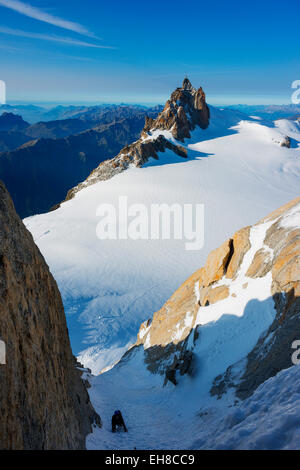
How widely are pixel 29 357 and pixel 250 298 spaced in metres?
10.1

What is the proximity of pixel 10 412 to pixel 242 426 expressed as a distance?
15.3 feet

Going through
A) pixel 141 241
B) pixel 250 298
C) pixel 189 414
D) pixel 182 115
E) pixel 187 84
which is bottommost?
pixel 189 414

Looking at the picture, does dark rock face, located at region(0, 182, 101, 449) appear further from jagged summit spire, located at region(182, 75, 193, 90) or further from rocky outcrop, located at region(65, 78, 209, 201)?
jagged summit spire, located at region(182, 75, 193, 90)

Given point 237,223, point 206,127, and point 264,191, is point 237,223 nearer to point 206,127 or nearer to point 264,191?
point 264,191

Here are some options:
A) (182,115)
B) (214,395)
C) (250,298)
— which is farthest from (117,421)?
(182,115)

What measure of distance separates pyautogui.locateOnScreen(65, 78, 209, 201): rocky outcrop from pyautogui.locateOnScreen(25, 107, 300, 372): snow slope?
9.56 ft

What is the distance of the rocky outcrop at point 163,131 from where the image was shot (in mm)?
62125

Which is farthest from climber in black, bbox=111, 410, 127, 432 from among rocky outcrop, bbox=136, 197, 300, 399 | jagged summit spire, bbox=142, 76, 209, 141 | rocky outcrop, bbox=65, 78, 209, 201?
jagged summit spire, bbox=142, 76, 209, 141

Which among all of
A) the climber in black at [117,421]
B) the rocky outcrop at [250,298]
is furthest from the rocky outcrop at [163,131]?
the climber in black at [117,421]

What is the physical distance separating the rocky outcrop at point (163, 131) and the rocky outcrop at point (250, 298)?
4546cm

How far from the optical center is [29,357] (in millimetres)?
5609

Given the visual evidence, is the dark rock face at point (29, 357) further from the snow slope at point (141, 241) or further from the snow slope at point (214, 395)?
the snow slope at point (141, 241)

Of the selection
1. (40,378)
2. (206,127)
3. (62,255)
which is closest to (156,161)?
(62,255)

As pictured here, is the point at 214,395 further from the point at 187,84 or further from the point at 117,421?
the point at 187,84
